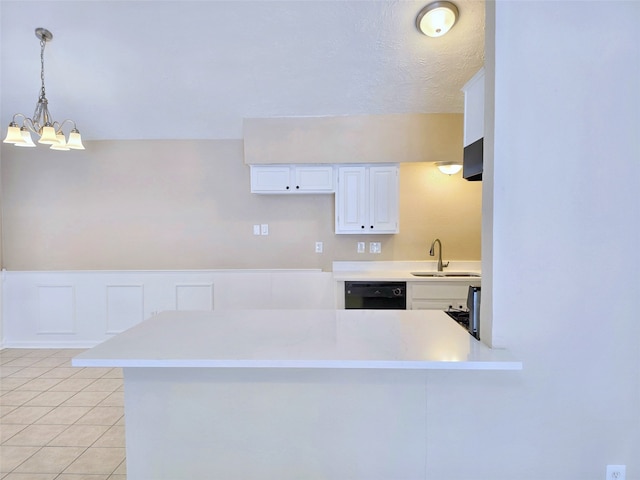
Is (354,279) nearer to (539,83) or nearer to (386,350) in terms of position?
(386,350)

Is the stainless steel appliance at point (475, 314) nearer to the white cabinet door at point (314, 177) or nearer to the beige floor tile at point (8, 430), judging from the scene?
the white cabinet door at point (314, 177)

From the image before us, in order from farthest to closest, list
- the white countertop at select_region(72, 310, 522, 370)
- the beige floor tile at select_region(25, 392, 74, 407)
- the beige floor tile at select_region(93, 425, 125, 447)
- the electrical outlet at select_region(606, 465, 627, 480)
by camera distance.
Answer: the beige floor tile at select_region(25, 392, 74, 407) < the beige floor tile at select_region(93, 425, 125, 447) < the electrical outlet at select_region(606, 465, 627, 480) < the white countertop at select_region(72, 310, 522, 370)

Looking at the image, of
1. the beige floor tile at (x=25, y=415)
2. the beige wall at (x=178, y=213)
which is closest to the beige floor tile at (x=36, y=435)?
the beige floor tile at (x=25, y=415)

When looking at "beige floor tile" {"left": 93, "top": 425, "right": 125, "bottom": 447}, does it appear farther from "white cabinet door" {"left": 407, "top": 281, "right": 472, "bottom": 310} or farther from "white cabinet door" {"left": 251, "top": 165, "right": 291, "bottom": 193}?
"white cabinet door" {"left": 407, "top": 281, "right": 472, "bottom": 310}

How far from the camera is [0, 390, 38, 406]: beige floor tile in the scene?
2.65m

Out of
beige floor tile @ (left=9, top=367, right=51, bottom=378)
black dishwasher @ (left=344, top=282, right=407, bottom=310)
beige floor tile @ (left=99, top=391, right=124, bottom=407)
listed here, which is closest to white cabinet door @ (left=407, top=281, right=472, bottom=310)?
black dishwasher @ (left=344, top=282, right=407, bottom=310)

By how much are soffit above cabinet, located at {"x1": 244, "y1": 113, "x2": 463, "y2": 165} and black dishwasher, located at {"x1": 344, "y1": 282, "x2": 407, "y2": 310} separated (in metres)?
1.21

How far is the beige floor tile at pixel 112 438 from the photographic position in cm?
212

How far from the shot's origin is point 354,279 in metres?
3.25

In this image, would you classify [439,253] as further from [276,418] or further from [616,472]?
[276,418]

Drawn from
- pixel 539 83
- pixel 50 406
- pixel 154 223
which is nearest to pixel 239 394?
pixel 539 83

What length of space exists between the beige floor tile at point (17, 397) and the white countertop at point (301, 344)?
1880mm

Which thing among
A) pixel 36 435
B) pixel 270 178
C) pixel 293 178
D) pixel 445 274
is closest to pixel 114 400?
pixel 36 435

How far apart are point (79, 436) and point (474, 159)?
9.31ft
